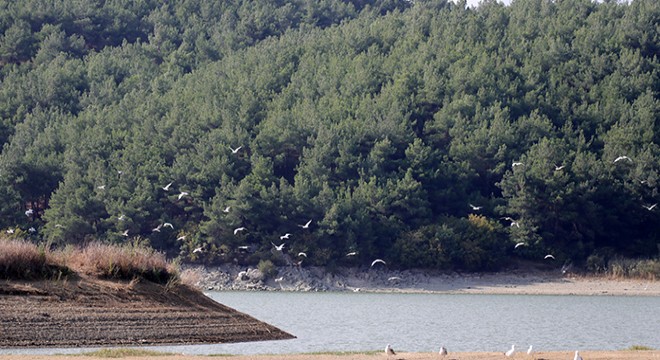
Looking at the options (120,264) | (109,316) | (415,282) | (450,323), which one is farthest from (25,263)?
(415,282)

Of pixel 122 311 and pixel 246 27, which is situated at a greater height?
pixel 246 27

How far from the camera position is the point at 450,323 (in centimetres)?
4069

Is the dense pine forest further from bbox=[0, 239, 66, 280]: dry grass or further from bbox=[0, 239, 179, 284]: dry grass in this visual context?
bbox=[0, 239, 66, 280]: dry grass

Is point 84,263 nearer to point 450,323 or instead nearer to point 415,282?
point 450,323

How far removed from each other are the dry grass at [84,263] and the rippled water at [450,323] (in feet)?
7.87

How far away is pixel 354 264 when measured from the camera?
77.2 m

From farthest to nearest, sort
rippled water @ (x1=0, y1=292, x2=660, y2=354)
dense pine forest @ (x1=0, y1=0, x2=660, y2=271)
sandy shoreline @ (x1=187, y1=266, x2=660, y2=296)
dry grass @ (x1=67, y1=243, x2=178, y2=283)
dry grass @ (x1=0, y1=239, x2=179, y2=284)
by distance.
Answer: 1. dense pine forest @ (x1=0, y1=0, x2=660, y2=271)
2. sandy shoreline @ (x1=187, y1=266, x2=660, y2=296)
3. rippled water @ (x1=0, y1=292, x2=660, y2=354)
4. dry grass @ (x1=67, y1=243, x2=178, y2=283)
5. dry grass @ (x1=0, y1=239, x2=179, y2=284)

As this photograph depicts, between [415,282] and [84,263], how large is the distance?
50.9 m

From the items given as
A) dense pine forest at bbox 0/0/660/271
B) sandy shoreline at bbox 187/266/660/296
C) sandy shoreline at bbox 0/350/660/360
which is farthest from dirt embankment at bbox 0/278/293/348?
sandy shoreline at bbox 187/266/660/296

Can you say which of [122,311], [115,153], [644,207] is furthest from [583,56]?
[122,311]

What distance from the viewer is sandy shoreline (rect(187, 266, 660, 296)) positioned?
73.0m

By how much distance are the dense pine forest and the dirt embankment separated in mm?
39625

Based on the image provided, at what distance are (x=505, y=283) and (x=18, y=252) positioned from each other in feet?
173

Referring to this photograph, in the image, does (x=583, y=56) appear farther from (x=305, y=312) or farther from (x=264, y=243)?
(x=305, y=312)
